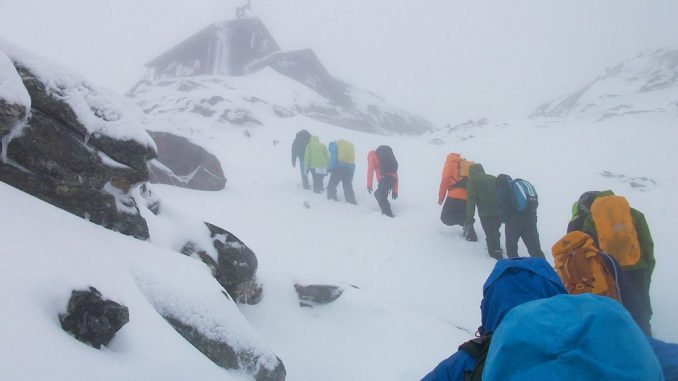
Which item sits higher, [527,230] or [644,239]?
[644,239]

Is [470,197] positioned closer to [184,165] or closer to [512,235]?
[512,235]

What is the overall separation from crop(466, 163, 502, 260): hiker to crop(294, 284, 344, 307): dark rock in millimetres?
3804

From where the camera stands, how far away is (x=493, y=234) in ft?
26.6

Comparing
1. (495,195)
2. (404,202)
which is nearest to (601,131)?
(404,202)

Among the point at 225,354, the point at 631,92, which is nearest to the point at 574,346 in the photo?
the point at 225,354

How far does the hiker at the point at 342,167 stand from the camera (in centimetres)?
1218

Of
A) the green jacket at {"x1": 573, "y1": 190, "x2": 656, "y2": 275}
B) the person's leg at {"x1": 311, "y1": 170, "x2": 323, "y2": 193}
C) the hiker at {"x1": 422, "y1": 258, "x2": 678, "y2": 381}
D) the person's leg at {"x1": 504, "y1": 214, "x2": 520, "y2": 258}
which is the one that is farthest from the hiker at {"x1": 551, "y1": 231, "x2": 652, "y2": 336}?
the person's leg at {"x1": 311, "y1": 170, "x2": 323, "y2": 193}

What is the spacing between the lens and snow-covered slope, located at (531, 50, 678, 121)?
93.0 ft

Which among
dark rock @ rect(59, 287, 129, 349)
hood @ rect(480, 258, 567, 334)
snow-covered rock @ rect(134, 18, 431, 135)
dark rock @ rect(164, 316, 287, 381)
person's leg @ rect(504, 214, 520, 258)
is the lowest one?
dark rock @ rect(164, 316, 287, 381)

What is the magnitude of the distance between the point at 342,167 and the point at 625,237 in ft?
27.8

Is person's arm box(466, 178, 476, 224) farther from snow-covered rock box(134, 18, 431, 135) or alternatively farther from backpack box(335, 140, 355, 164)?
snow-covered rock box(134, 18, 431, 135)

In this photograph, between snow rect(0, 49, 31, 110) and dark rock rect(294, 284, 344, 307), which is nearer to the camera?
snow rect(0, 49, 31, 110)

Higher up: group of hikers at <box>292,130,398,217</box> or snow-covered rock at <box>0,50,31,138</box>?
snow-covered rock at <box>0,50,31,138</box>

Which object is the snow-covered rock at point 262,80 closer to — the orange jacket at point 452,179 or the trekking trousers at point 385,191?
the trekking trousers at point 385,191
